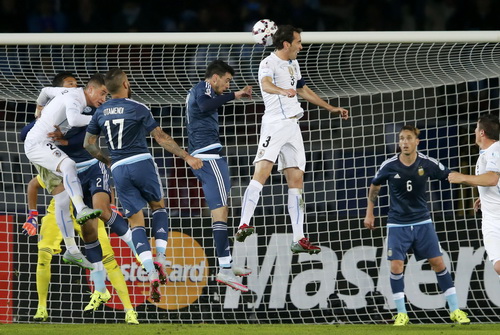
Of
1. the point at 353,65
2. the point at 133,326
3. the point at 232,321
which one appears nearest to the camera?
the point at 133,326

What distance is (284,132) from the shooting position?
8422 millimetres

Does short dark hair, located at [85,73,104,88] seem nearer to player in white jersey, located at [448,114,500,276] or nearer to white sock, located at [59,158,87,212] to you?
white sock, located at [59,158,87,212]

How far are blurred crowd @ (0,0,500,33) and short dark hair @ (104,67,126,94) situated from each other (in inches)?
264

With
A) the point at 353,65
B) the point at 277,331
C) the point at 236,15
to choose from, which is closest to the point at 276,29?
the point at 353,65

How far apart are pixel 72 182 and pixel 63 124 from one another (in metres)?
0.69

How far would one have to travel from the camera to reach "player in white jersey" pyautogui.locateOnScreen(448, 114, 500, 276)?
8094 mm

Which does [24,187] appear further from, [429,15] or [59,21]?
[429,15]

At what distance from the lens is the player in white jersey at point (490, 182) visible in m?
8.09

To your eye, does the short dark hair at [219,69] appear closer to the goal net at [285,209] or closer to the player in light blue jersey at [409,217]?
the goal net at [285,209]

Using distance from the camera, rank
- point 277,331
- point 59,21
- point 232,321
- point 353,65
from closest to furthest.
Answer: point 277,331, point 353,65, point 232,321, point 59,21

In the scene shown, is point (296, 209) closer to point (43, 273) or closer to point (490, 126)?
point (490, 126)

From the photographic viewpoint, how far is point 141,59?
10.2 m

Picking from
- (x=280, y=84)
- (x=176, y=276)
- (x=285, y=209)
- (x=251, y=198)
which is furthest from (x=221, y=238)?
(x=285, y=209)

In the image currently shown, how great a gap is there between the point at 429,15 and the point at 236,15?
328 centimetres
